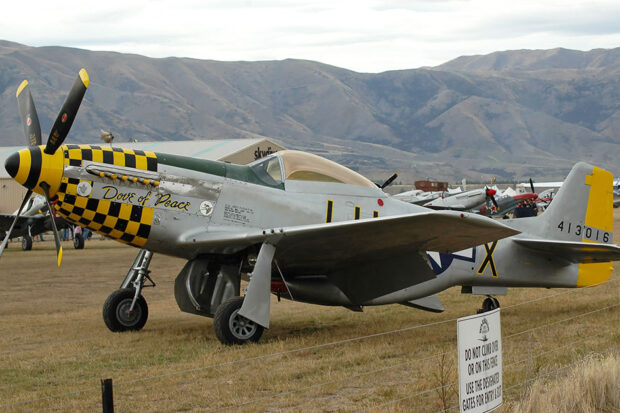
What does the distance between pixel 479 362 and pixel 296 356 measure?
3374 mm

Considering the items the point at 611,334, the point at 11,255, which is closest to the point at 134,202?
the point at 611,334

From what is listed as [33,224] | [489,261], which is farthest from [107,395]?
[33,224]

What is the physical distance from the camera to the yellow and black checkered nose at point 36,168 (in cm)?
854

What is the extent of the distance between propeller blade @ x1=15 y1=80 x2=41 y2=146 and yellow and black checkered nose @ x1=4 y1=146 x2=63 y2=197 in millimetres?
990

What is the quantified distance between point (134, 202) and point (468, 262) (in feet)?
14.1

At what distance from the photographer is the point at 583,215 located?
448 inches

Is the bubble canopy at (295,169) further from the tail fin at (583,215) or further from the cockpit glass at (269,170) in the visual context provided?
the tail fin at (583,215)

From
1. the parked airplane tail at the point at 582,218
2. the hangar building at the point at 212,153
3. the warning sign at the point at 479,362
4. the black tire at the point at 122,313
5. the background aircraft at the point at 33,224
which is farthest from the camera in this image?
the hangar building at the point at 212,153

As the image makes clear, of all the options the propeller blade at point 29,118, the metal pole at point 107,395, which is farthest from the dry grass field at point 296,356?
the propeller blade at point 29,118

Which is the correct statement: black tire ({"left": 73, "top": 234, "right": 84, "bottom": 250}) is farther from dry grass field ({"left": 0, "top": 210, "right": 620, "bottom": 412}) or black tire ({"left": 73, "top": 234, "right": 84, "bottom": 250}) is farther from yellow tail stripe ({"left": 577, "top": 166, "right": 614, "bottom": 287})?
yellow tail stripe ({"left": 577, "top": 166, "right": 614, "bottom": 287})

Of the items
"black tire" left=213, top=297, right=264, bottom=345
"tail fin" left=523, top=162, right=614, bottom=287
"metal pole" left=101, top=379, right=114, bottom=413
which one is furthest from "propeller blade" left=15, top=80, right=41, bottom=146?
"tail fin" left=523, top=162, right=614, bottom=287

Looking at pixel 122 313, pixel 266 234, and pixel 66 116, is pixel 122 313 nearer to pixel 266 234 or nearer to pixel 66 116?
pixel 266 234

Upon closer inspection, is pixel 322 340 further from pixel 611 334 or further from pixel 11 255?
pixel 11 255

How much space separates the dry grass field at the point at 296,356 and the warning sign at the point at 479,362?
464mm
